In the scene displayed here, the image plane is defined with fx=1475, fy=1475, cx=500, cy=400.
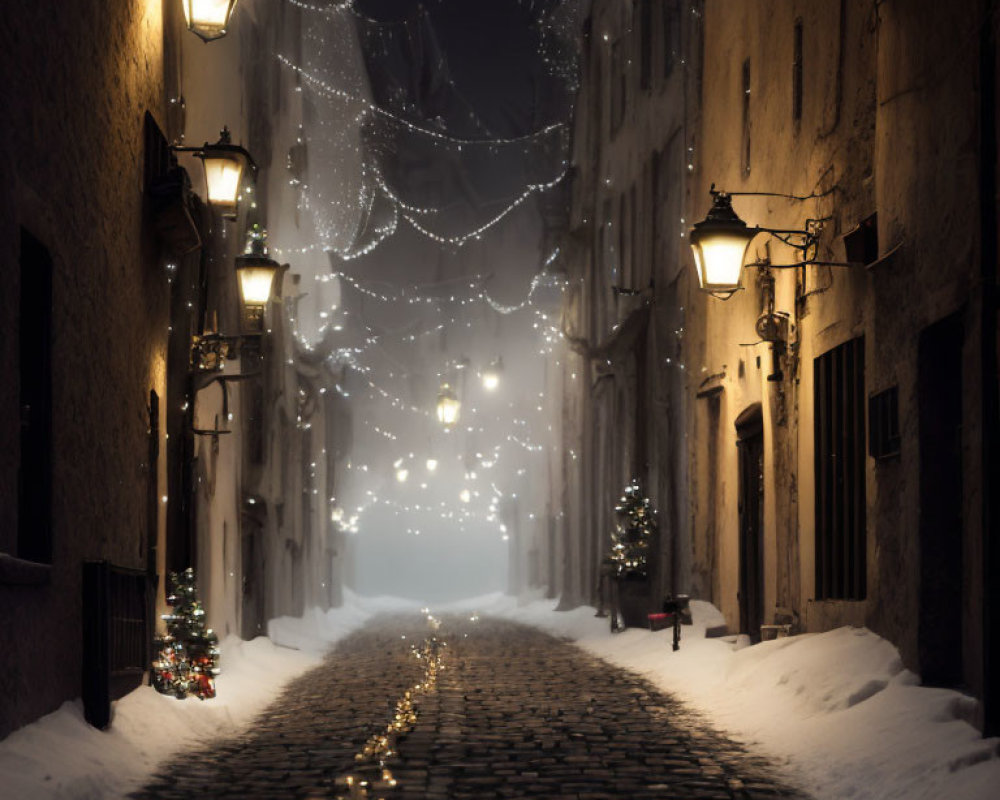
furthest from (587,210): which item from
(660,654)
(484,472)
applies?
(484,472)

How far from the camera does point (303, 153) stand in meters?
33.9

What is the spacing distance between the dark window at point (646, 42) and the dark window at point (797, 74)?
11.3m

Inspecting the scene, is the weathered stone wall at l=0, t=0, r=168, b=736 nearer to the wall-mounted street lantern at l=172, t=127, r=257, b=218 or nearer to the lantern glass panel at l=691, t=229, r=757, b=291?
the wall-mounted street lantern at l=172, t=127, r=257, b=218

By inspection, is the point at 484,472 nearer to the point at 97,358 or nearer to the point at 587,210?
the point at 587,210

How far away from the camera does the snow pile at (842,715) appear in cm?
814

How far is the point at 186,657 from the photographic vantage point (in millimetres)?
13250

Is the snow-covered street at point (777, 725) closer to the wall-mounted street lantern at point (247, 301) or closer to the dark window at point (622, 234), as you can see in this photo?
the wall-mounted street lantern at point (247, 301)

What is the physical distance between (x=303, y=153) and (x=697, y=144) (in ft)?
45.8

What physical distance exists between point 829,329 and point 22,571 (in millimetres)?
8025

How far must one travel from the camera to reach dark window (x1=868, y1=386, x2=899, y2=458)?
11625mm

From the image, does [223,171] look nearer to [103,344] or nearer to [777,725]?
[103,344]

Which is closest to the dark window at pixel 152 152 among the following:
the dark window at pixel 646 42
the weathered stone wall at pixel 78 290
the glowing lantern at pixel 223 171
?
the weathered stone wall at pixel 78 290

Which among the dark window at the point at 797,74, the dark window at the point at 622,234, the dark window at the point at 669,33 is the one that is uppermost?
the dark window at the point at 669,33

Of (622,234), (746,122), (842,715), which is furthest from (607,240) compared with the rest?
(842,715)
